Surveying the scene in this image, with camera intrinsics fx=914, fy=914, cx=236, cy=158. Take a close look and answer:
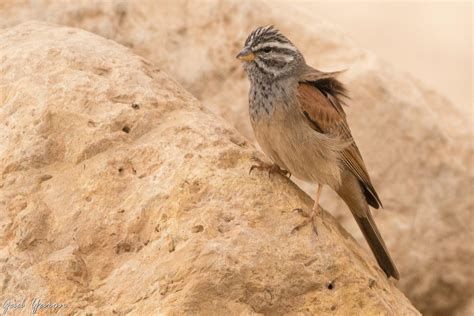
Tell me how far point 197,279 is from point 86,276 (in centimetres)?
65

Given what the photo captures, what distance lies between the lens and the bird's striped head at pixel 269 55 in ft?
21.0

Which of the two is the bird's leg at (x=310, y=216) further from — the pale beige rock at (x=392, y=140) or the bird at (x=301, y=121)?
the pale beige rock at (x=392, y=140)

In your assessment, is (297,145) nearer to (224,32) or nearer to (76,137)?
(76,137)

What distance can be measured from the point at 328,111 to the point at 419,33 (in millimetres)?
7462

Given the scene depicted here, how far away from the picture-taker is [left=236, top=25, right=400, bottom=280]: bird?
20.2 ft

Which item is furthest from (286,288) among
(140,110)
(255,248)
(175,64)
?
(175,64)

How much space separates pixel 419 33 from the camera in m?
13.3

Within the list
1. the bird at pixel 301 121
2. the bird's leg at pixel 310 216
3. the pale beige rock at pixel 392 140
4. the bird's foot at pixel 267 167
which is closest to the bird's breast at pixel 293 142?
the bird at pixel 301 121

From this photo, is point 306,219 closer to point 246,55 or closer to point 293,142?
point 293,142

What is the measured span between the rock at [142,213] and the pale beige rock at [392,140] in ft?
7.23

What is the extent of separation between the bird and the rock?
1.17ft

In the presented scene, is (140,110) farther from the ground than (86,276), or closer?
farther from the ground

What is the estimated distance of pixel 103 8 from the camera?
306 inches

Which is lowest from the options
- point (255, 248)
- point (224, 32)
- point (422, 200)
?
point (422, 200)
